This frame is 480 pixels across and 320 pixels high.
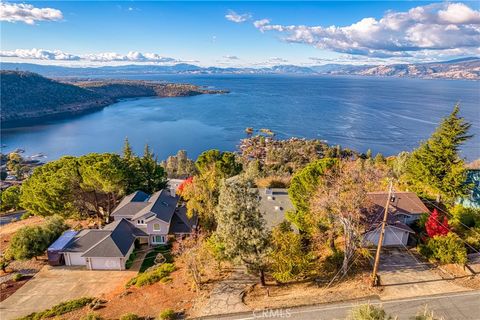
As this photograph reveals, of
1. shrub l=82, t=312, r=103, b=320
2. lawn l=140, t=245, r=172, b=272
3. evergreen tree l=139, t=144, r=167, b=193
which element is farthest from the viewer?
evergreen tree l=139, t=144, r=167, b=193

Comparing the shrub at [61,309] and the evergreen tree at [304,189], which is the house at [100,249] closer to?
the shrub at [61,309]

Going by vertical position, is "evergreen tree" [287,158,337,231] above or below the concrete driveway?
above

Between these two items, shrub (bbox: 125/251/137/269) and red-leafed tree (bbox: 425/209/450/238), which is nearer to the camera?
red-leafed tree (bbox: 425/209/450/238)

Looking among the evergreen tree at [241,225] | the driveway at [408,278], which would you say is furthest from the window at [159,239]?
the driveway at [408,278]

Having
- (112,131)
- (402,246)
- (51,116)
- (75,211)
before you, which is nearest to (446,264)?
(402,246)

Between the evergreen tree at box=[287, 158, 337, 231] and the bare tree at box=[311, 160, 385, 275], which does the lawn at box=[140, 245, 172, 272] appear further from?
the bare tree at box=[311, 160, 385, 275]

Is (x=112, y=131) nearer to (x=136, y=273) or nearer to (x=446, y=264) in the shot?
(x=136, y=273)

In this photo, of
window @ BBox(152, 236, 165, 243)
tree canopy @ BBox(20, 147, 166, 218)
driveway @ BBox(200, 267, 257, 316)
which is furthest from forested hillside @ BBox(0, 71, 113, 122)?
driveway @ BBox(200, 267, 257, 316)
